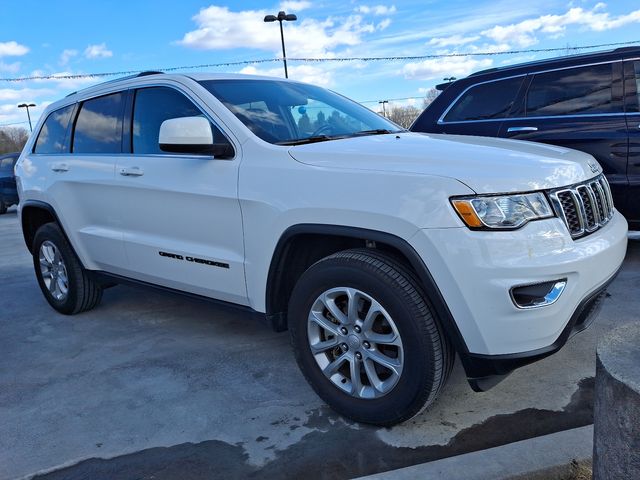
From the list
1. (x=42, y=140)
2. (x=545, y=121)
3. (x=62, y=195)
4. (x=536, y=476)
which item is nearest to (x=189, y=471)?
(x=536, y=476)

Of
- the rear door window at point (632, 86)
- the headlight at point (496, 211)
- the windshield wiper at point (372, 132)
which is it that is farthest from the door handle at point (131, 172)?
the rear door window at point (632, 86)

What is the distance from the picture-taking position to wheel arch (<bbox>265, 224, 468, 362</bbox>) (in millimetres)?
2414

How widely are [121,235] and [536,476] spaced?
2982 mm

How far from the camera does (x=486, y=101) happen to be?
Answer: 5656 millimetres

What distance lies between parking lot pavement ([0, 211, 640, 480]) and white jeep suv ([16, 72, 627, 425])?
0.26 m

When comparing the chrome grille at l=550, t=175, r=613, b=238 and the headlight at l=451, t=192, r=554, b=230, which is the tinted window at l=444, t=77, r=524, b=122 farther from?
the headlight at l=451, t=192, r=554, b=230

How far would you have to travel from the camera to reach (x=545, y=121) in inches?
207

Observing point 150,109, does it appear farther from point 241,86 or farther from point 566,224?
point 566,224

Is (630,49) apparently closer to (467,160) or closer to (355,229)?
(467,160)

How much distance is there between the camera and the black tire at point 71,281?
4637 mm

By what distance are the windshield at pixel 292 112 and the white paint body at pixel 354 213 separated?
132 mm

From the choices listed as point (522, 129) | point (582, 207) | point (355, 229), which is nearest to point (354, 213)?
point (355, 229)

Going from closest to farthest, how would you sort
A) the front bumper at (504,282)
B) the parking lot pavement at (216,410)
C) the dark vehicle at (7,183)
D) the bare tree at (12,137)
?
the front bumper at (504,282) → the parking lot pavement at (216,410) → the dark vehicle at (7,183) → the bare tree at (12,137)

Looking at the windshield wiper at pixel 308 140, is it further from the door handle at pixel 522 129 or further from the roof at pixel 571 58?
the roof at pixel 571 58
